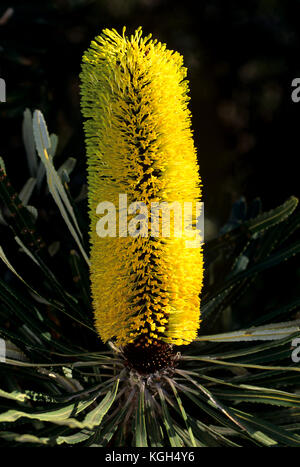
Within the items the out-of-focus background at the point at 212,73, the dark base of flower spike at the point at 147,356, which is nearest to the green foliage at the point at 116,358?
the dark base of flower spike at the point at 147,356

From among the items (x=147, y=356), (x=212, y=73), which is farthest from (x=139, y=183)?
(x=212, y=73)

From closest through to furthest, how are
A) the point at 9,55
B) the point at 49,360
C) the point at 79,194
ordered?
the point at 49,360
the point at 79,194
the point at 9,55

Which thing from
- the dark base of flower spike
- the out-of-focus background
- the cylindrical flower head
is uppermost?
the out-of-focus background

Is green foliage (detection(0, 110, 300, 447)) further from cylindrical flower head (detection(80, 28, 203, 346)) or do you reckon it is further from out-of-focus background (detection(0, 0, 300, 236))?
out-of-focus background (detection(0, 0, 300, 236))

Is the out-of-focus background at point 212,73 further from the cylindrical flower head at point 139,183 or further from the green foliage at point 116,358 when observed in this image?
the cylindrical flower head at point 139,183

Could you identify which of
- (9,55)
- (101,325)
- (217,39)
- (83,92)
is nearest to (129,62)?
(83,92)

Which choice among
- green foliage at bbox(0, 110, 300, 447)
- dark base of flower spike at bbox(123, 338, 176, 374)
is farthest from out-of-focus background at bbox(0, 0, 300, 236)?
dark base of flower spike at bbox(123, 338, 176, 374)
